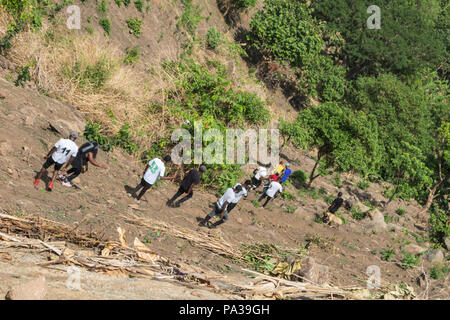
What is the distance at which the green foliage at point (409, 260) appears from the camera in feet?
40.3

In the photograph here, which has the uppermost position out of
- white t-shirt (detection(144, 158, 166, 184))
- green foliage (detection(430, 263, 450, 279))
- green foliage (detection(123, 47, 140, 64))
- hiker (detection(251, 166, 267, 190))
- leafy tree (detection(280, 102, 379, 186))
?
green foliage (detection(123, 47, 140, 64))

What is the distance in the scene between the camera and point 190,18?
1997 centimetres

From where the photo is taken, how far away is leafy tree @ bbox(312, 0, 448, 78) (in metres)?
27.6

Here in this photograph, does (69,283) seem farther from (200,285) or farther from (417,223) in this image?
(417,223)

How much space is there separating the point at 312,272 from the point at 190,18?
15.9 meters

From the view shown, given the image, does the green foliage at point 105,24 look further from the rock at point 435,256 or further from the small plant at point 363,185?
the rock at point 435,256

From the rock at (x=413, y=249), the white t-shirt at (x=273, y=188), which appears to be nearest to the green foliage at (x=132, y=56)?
the white t-shirt at (x=273, y=188)

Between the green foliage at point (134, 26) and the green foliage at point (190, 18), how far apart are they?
2.85 meters

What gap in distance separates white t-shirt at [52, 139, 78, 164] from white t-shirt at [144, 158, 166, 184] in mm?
1650

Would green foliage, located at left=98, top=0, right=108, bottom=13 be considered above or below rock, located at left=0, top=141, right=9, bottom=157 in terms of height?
above

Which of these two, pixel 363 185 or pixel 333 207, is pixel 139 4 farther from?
pixel 363 185

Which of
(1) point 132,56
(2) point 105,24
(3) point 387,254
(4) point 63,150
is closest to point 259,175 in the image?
(3) point 387,254

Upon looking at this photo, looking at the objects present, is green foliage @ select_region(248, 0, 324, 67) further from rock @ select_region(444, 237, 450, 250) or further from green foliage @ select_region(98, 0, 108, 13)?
rock @ select_region(444, 237, 450, 250)

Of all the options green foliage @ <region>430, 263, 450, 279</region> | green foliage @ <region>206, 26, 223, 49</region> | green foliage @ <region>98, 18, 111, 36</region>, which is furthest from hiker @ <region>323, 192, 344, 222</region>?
green foliage @ <region>206, 26, 223, 49</region>
